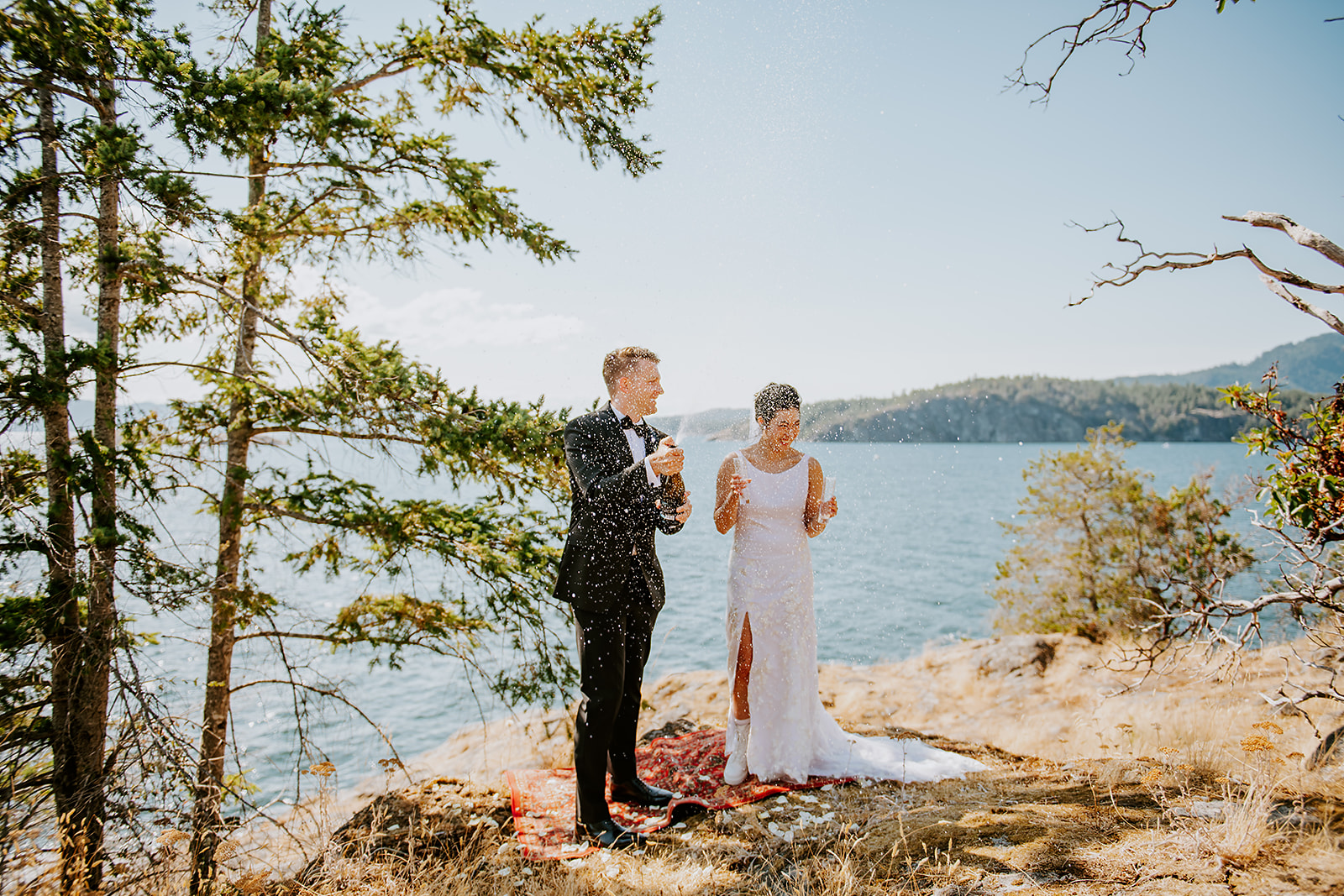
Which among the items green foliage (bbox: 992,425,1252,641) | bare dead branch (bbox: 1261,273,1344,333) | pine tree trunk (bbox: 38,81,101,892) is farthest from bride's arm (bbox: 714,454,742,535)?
green foliage (bbox: 992,425,1252,641)

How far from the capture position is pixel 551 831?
14.0ft

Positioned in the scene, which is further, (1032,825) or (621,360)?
(621,360)

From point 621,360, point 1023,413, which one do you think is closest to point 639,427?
point 621,360

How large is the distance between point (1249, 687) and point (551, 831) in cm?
788

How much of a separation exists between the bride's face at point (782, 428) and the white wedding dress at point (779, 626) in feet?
0.68

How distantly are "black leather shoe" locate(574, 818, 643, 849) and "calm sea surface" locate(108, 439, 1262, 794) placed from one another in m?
1.01

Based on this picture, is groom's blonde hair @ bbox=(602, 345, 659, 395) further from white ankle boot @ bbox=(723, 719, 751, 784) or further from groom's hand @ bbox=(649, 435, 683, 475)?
white ankle boot @ bbox=(723, 719, 751, 784)

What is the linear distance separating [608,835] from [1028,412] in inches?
3023

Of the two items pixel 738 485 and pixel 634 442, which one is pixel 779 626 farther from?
pixel 634 442

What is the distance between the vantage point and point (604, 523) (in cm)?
403

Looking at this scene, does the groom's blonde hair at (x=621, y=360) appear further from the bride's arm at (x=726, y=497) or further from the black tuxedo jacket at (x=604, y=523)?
the bride's arm at (x=726, y=497)

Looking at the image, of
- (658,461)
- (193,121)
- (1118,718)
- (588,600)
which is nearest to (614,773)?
(588,600)

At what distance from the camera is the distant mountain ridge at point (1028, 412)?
15.5ft

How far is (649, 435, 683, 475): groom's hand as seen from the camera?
148 inches
